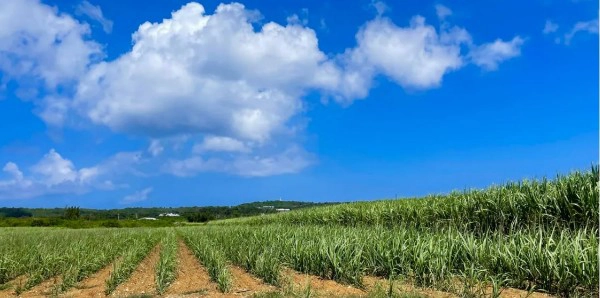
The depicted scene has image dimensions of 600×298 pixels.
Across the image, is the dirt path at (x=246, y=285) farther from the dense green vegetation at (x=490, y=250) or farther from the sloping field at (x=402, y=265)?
the dense green vegetation at (x=490, y=250)

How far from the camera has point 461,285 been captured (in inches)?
288

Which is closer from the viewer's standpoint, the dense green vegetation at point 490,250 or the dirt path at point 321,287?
the dense green vegetation at point 490,250

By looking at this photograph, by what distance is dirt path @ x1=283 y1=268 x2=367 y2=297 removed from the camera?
23.8ft

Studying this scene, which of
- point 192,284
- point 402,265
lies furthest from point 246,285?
point 402,265

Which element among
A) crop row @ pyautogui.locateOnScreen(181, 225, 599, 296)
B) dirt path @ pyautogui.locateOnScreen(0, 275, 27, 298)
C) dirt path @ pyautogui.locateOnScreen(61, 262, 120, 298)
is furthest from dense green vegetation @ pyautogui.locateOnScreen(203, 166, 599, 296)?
dirt path @ pyautogui.locateOnScreen(0, 275, 27, 298)

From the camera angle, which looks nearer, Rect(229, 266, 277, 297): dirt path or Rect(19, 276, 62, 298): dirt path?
Rect(229, 266, 277, 297): dirt path

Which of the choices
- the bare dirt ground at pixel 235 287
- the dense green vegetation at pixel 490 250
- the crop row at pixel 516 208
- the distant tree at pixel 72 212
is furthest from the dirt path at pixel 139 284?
the distant tree at pixel 72 212

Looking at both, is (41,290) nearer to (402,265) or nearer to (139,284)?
(139,284)

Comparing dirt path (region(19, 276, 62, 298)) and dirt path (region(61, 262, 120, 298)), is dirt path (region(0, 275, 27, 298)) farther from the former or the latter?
dirt path (region(61, 262, 120, 298))

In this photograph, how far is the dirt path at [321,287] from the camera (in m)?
7.25

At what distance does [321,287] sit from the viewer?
789cm

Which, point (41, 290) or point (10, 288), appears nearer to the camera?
point (41, 290)

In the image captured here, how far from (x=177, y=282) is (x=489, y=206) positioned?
9.91m

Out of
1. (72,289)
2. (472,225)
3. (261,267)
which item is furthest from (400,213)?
(72,289)
